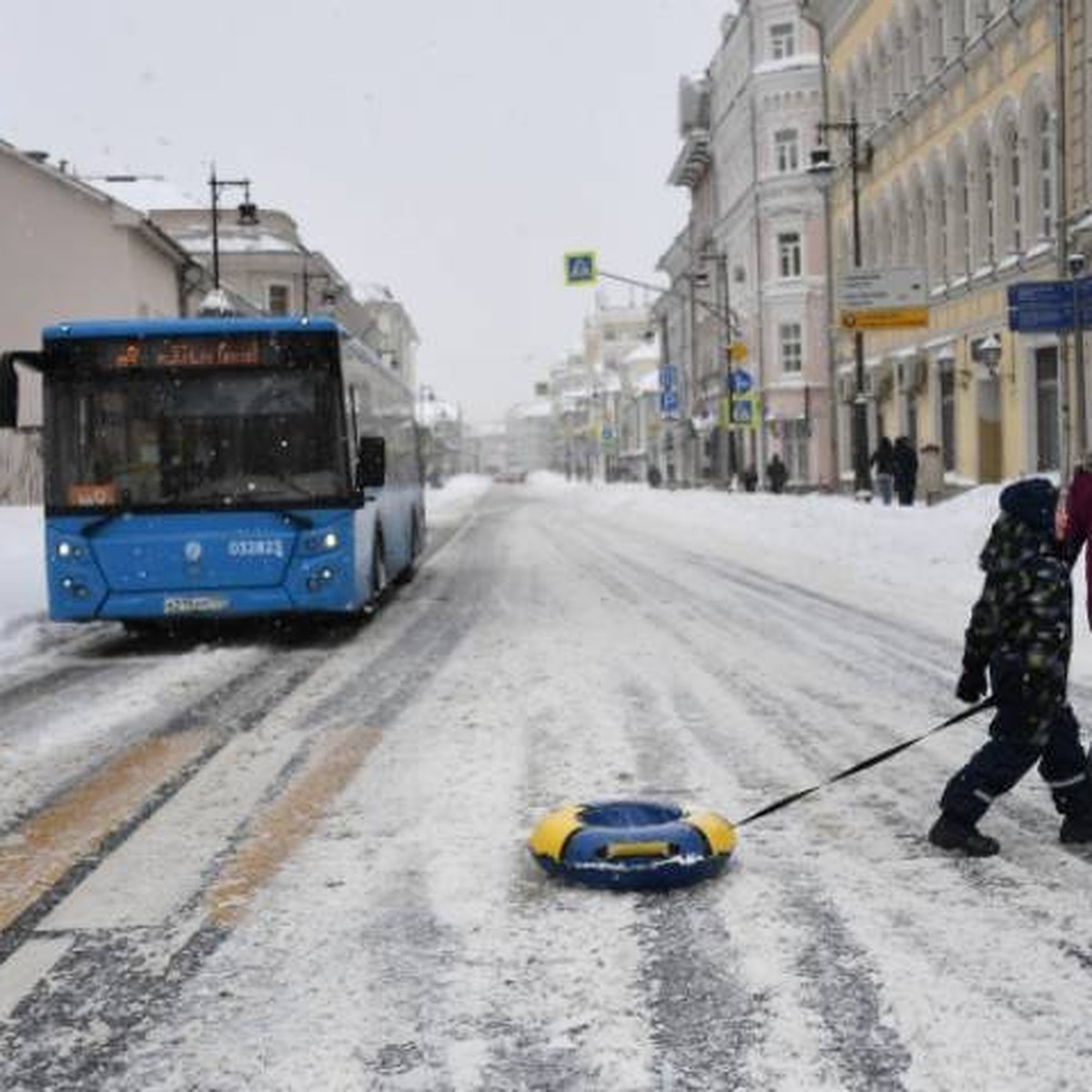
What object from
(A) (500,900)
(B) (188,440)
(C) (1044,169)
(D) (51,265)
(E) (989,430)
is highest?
(D) (51,265)

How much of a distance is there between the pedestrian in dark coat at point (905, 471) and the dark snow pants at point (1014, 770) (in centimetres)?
2811

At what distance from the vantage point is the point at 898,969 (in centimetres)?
435

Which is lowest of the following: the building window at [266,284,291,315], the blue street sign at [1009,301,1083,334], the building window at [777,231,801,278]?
the blue street sign at [1009,301,1083,334]

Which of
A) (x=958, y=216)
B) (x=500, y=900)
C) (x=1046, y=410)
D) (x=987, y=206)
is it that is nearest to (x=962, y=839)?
(x=500, y=900)

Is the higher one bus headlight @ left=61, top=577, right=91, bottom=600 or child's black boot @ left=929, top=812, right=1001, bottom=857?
bus headlight @ left=61, top=577, right=91, bottom=600

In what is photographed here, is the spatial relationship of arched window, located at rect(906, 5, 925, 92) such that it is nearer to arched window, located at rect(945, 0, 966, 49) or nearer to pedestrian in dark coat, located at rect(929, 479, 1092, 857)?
arched window, located at rect(945, 0, 966, 49)

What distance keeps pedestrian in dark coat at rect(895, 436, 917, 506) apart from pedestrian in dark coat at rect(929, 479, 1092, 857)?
28.3 m

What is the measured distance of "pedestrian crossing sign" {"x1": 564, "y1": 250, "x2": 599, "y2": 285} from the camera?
3641cm

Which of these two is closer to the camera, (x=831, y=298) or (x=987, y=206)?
(x=987, y=206)

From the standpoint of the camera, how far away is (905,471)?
3341cm

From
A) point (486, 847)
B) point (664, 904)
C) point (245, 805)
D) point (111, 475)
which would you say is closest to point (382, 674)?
point (111, 475)

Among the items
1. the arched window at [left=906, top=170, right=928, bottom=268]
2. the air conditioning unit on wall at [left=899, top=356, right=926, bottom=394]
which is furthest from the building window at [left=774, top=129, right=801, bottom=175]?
the air conditioning unit on wall at [left=899, top=356, right=926, bottom=394]

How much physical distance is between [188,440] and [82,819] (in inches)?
263

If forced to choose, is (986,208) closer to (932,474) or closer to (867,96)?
(932,474)
